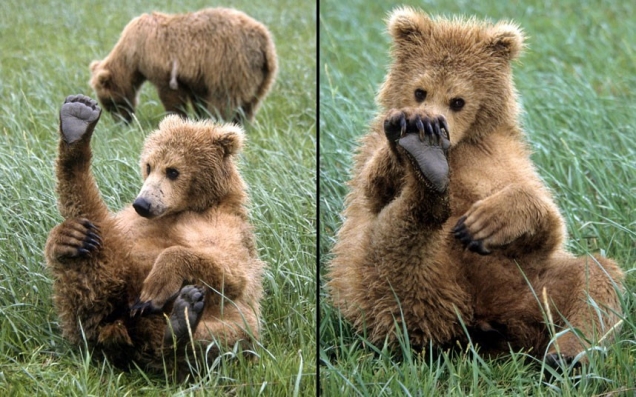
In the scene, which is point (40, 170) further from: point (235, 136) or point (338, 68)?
point (338, 68)

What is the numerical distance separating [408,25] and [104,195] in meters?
0.89

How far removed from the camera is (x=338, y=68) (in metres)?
4.84

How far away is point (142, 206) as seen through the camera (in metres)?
2.56

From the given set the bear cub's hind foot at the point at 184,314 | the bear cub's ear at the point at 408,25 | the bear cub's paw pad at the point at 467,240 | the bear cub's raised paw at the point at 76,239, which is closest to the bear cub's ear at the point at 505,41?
the bear cub's ear at the point at 408,25

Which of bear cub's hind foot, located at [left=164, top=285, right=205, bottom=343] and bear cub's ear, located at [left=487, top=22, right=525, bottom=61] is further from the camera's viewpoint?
bear cub's ear, located at [left=487, top=22, right=525, bottom=61]

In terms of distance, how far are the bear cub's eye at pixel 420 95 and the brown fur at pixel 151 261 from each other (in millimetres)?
534

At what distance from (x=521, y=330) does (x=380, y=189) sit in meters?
0.50

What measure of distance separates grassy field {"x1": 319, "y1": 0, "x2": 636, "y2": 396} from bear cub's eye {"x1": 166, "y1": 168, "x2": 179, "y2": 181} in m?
0.45

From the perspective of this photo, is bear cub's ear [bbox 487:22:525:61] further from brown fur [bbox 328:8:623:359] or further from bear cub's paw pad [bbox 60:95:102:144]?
bear cub's paw pad [bbox 60:95:102:144]

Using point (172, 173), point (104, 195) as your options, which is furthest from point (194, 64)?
point (104, 195)

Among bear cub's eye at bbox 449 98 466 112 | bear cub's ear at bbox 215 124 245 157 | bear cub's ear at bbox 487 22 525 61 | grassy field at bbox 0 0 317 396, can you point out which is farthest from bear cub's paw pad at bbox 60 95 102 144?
bear cub's ear at bbox 487 22 525 61

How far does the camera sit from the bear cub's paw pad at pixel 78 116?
2453 millimetres

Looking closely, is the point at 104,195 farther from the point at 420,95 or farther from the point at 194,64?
the point at 194,64

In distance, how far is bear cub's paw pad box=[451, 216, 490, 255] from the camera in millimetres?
2520
